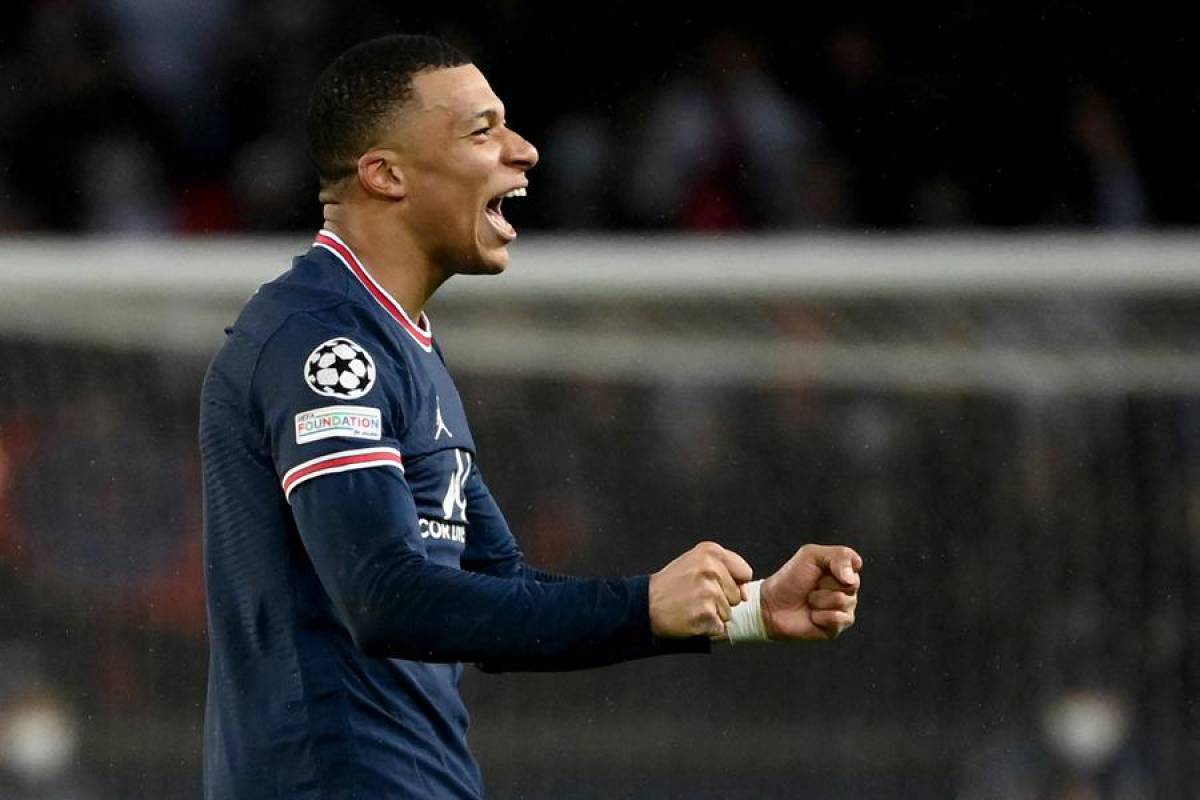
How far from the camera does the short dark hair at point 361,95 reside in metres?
2.73

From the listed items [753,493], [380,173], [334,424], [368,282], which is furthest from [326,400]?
[753,493]

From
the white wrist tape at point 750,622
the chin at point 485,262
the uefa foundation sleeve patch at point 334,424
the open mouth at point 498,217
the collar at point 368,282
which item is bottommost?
the white wrist tape at point 750,622

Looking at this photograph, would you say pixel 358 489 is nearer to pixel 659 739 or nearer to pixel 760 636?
pixel 760 636

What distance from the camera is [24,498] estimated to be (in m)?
4.09

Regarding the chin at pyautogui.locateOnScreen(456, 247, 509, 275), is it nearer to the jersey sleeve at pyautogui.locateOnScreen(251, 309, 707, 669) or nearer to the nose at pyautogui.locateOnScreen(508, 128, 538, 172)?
the nose at pyautogui.locateOnScreen(508, 128, 538, 172)

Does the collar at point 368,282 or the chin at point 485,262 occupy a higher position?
the chin at point 485,262

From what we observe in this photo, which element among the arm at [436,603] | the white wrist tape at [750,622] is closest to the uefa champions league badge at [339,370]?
the arm at [436,603]

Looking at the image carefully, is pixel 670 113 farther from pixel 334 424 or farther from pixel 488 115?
pixel 334 424

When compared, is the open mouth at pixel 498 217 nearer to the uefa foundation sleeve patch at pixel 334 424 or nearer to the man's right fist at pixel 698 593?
the uefa foundation sleeve patch at pixel 334 424

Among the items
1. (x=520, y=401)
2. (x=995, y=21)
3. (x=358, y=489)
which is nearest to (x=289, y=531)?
(x=358, y=489)

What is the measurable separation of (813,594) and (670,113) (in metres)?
4.32

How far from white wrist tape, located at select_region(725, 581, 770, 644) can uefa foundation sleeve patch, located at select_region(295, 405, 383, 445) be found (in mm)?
500

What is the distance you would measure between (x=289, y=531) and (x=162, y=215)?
3.98m

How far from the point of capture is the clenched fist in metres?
2.52
